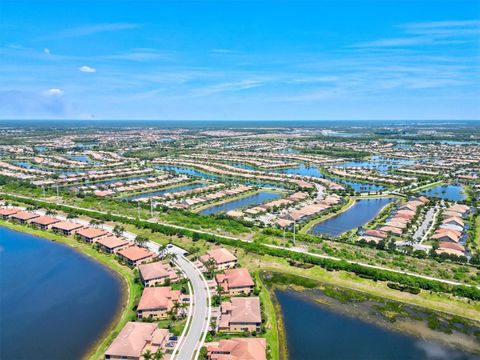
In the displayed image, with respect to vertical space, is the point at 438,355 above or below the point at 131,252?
below

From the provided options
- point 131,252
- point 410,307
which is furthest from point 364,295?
point 131,252

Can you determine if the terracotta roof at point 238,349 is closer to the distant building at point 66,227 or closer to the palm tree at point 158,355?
the palm tree at point 158,355

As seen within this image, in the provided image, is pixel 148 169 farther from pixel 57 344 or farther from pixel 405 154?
pixel 405 154

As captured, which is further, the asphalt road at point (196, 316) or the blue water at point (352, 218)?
the blue water at point (352, 218)

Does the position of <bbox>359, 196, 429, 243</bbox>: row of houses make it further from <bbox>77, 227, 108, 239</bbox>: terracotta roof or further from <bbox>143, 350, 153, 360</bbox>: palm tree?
<bbox>77, 227, 108, 239</bbox>: terracotta roof

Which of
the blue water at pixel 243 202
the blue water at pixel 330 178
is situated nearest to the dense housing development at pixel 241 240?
the blue water at pixel 243 202

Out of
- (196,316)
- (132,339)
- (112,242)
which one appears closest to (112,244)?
(112,242)
